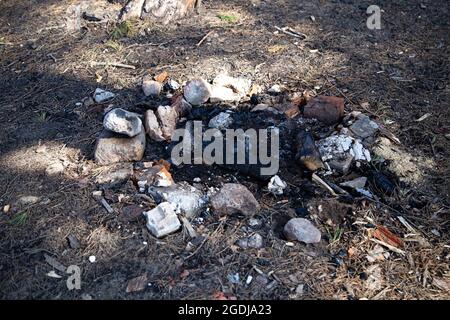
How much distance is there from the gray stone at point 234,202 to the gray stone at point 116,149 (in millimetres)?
808

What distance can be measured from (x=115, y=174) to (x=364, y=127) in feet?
6.95

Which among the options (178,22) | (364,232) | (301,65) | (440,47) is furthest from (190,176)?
(440,47)

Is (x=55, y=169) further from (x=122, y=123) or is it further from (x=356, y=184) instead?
(x=356, y=184)

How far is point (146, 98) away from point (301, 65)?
169cm

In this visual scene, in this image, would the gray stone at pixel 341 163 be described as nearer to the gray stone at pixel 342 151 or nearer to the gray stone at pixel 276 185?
the gray stone at pixel 342 151

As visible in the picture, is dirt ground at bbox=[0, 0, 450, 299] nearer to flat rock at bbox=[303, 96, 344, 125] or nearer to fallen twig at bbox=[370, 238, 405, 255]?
fallen twig at bbox=[370, 238, 405, 255]

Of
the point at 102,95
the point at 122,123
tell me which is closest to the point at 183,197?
the point at 122,123

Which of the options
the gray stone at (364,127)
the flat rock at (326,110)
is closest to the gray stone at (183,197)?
the flat rock at (326,110)

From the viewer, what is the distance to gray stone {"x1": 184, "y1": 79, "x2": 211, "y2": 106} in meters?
3.63

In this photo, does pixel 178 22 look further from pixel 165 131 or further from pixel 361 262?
pixel 361 262

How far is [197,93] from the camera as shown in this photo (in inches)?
143

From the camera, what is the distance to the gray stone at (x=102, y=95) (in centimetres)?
379

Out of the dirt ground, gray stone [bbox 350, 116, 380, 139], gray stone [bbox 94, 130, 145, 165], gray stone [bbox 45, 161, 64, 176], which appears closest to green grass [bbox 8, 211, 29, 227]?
the dirt ground
